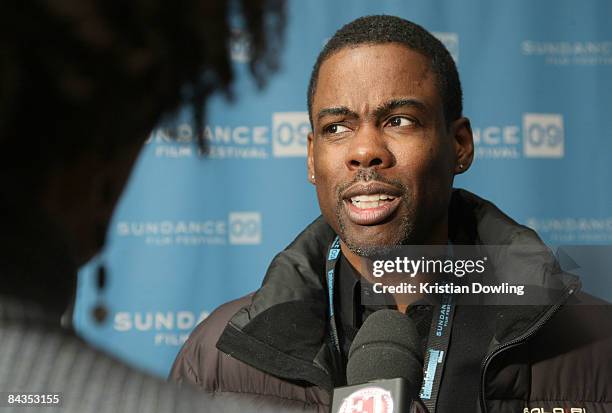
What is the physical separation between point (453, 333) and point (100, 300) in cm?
78

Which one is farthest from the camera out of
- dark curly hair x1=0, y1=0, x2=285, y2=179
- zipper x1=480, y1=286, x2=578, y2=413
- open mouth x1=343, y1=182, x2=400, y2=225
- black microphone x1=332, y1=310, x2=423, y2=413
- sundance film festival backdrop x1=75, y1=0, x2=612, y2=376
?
sundance film festival backdrop x1=75, y1=0, x2=612, y2=376

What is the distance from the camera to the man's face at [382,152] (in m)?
1.27

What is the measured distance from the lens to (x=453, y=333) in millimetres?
1225

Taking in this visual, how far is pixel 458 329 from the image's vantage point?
123 centimetres

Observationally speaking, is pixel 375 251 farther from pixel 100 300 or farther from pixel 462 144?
pixel 100 300

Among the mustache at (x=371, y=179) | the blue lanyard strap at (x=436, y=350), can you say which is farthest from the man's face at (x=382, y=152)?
the blue lanyard strap at (x=436, y=350)

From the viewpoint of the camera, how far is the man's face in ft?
4.17

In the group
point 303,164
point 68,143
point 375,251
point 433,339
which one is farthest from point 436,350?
point 68,143

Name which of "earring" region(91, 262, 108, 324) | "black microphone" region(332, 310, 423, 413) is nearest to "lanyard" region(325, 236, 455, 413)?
"black microphone" region(332, 310, 423, 413)

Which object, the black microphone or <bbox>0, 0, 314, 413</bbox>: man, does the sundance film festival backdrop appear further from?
<bbox>0, 0, 314, 413</bbox>: man

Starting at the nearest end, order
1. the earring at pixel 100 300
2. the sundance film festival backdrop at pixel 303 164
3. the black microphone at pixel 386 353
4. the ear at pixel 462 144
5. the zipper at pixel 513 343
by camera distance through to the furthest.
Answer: the earring at pixel 100 300 < the black microphone at pixel 386 353 < the zipper at pixel 513 343 < the ear at pixel 462 144 < the sundance film festival backdrop at pixel 303 164

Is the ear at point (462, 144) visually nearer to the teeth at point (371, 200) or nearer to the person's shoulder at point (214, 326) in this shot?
the teeth at point (371, 200)

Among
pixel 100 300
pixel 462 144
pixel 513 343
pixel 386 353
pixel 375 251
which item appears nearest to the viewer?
pixel 100 300

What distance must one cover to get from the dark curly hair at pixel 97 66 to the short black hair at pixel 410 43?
87 centimetres
